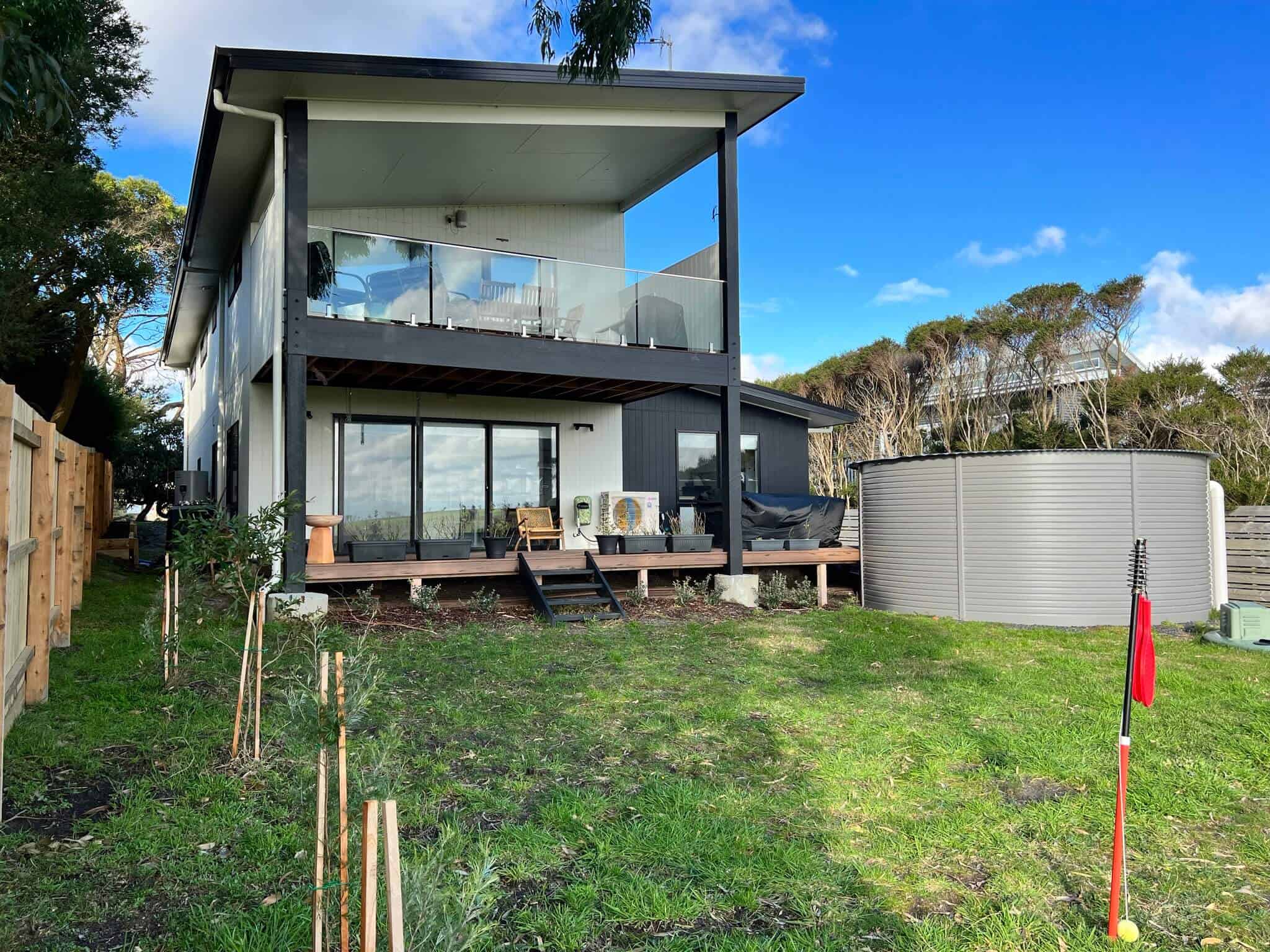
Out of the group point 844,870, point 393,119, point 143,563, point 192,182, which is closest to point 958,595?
point 844,870

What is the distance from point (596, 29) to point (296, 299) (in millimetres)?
4217

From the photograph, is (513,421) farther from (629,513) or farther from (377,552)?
(377,552)

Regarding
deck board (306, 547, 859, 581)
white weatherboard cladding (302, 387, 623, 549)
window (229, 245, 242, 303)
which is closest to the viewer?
deck board (306, 547, 859, 581)

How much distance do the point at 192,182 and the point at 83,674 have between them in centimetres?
759

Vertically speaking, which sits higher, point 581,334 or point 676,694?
point 581,334

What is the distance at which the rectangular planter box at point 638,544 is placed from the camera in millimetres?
10891

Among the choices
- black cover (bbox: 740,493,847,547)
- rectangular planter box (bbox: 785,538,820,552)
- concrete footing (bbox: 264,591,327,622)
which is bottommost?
concrete footing (bbox: 264,591,327,622)

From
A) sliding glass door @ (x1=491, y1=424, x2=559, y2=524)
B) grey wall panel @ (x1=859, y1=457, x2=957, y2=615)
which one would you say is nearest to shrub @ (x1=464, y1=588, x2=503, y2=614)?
sliding glass door @ (x1=491, y1=424, x2=559, y2=524)

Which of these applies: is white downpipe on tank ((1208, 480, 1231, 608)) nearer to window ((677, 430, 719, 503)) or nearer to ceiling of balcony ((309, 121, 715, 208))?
window ((677, 430, 719, 503))

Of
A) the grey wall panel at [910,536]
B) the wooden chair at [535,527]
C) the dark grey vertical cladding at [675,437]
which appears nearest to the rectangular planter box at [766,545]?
the grey wall panel at [910,536]

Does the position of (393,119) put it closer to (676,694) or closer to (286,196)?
(286,196)

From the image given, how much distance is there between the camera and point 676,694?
5.90m

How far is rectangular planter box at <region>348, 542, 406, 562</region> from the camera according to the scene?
950cm

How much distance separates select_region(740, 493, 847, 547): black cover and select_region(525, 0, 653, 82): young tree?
22.6 ft
